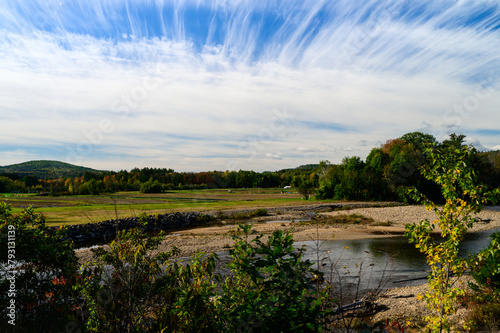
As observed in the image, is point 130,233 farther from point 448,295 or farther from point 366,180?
point 366,180

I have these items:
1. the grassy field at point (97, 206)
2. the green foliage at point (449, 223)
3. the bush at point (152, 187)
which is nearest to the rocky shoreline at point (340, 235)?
the green foliage at point (449, 223)

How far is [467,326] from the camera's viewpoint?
22.1ft

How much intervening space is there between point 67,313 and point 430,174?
6.27 metres

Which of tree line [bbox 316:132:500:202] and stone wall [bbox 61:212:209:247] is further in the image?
tree line [bbox 316:132:500:202]

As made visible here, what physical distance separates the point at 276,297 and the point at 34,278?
4272 millimetres

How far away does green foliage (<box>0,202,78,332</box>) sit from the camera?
15.2 ft

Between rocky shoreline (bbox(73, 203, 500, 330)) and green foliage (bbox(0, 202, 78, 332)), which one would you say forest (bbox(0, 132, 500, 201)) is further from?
green foliage (bbox(0, 202, 78, 332))

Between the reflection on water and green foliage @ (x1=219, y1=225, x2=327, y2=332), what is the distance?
6.46 metres

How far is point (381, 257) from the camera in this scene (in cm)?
1722

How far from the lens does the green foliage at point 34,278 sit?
464 cm

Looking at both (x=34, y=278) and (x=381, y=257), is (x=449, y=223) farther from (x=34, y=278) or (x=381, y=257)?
(x=381, y=257)

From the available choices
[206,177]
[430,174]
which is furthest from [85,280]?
[206,177]

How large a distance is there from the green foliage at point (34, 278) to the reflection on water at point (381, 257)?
22.0 feet

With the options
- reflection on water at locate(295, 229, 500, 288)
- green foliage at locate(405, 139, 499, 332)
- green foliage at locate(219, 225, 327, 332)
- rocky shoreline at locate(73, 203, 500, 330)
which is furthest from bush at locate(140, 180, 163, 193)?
green foliage at locate(219, 225, 327, 332)
